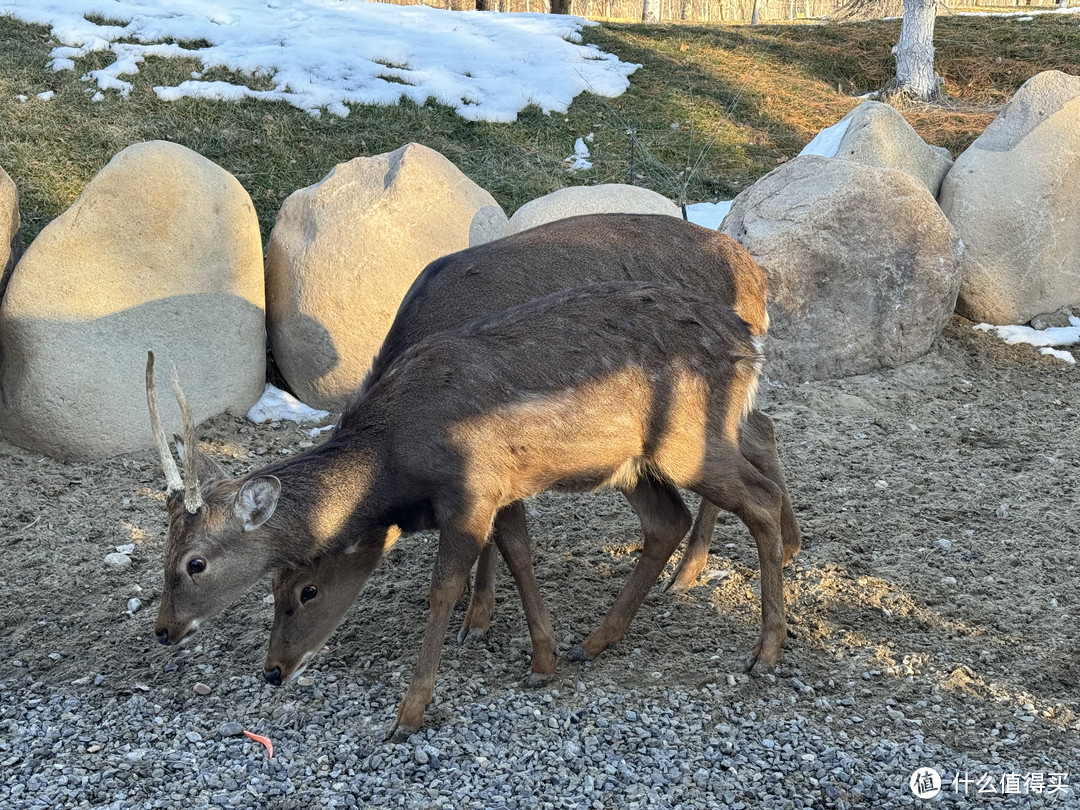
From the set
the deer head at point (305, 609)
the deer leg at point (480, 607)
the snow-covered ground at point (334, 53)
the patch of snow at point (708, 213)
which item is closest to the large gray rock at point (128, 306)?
the deer leg at point (480, 607)

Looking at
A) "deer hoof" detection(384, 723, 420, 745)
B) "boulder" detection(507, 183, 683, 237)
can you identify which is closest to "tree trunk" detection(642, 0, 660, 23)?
"boulder" detection(507, 183, 683, 237)

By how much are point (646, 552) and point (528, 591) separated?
24.0 inches

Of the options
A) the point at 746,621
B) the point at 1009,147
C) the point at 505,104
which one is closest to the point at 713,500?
the point at 746,621

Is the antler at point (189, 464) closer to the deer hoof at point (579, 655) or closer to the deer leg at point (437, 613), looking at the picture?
the deer leg at point (437, 613)

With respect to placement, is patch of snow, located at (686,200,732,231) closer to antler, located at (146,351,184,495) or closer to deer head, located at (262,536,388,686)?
deer head, located at (262,536,388,686)

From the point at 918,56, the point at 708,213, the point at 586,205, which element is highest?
the point at 918,56

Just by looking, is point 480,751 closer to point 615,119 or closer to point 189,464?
point 189,464

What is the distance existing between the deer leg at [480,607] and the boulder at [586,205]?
327 cm

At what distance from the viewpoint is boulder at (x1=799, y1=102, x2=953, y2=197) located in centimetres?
912

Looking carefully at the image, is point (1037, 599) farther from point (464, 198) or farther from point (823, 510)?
point (464, 198)

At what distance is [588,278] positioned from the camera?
555 centimetres

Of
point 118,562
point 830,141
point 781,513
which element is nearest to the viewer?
point 781,513

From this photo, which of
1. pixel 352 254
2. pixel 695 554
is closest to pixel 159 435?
pixel 695 554

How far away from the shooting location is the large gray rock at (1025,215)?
28.6ft
